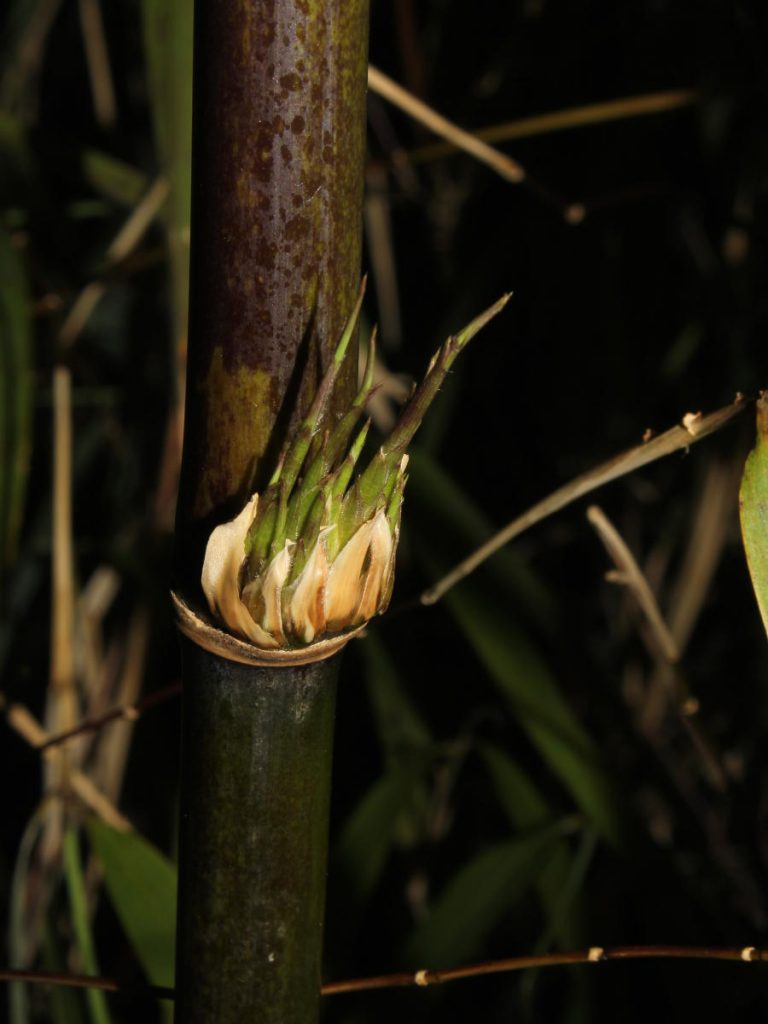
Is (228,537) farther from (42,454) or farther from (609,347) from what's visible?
(42,454)

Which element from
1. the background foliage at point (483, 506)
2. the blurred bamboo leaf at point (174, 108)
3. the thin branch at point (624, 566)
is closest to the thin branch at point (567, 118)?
the background foliage at point (483, 506)

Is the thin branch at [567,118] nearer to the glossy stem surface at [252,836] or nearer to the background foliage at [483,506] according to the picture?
the background foliage at [483,506]

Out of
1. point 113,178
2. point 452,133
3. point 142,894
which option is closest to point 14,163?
point 113,178

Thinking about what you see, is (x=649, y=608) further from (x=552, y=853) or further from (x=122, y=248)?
(x=122, y=248)

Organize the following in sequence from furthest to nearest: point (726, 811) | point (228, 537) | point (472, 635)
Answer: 1. point (726, 811)
2. point (472, 635)
3. point (228, 537)

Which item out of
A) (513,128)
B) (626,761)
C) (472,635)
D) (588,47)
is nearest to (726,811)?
(626,761)

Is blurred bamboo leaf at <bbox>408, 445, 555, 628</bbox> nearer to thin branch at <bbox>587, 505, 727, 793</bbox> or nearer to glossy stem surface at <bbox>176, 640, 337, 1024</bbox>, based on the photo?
thin branch at <bbox>587, 505, 727, 793</bbox>
